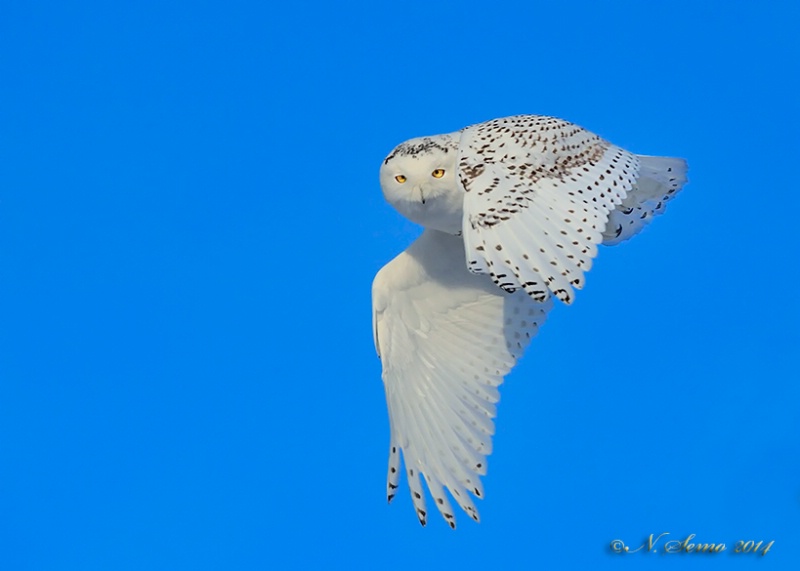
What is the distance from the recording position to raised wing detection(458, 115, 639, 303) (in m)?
6.09

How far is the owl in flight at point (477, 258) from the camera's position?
6.20 meters

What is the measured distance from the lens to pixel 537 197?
6535mm

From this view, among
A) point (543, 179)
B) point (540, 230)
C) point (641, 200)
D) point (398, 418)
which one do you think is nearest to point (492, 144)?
point (543, 179)

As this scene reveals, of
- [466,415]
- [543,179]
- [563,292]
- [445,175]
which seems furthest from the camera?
[466,415]

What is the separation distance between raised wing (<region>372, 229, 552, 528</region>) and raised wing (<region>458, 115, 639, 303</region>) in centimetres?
126

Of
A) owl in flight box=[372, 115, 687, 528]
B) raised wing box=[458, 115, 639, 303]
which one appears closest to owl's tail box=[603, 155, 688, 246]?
owl in flight box=[372, 115, 687, 528]

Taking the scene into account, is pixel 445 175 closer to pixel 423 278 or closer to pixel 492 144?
pixel 492 144

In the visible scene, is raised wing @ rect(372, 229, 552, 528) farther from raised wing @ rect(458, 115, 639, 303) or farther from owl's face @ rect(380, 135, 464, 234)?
raised wing @ rect(458, 115, 639, 303)

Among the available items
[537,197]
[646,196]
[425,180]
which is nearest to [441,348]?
[425,180]

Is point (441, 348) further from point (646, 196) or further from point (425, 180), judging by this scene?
point (646, 196)

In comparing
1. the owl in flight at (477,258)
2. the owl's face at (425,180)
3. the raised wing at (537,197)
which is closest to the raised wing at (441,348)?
the owl in flight at (477,258)

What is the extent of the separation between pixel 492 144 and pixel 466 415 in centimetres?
186

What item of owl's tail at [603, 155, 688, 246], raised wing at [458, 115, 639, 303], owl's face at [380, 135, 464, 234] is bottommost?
raised wing at [458, 115, 639, 303]

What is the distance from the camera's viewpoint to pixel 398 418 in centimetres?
816
